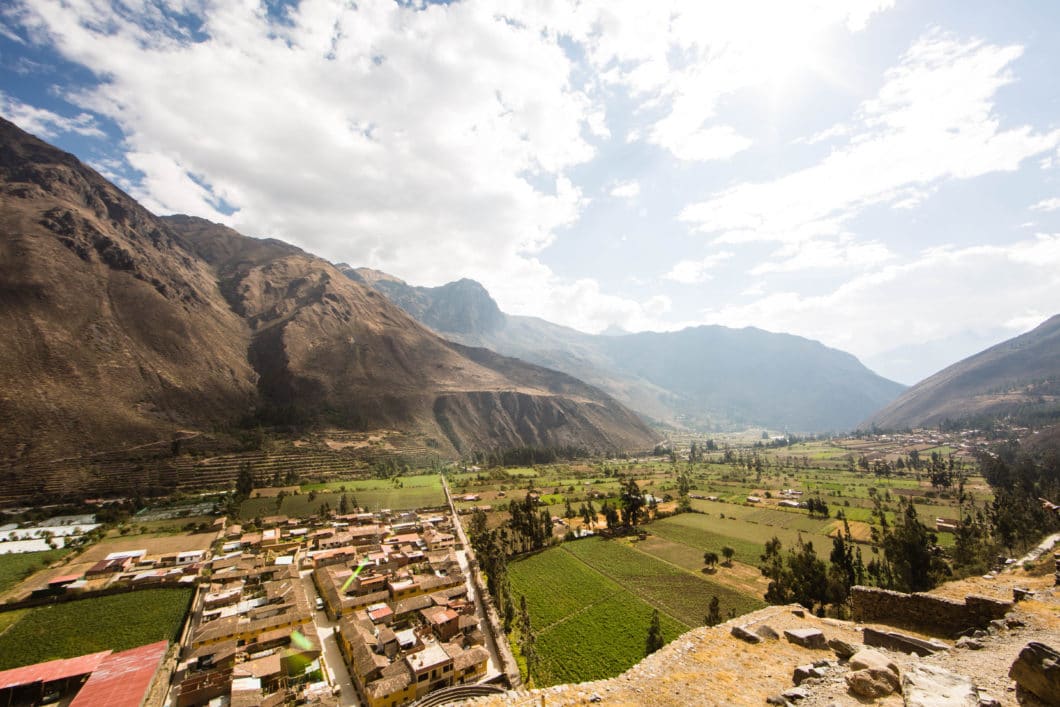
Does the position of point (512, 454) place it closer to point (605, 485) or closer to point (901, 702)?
point (605, 485)

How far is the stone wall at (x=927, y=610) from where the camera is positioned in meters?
11.9

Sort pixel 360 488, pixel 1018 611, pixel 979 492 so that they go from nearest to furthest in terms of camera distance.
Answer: pixel 1018 611, pixel 979 492, pixel 360 488

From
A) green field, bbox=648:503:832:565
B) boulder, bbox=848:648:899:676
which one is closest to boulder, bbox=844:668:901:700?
boulder, bbox=848:648:899:676

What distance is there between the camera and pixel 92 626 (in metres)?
34.8

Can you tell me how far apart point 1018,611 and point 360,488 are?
9188cm

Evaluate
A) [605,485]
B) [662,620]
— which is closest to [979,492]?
[605,485]

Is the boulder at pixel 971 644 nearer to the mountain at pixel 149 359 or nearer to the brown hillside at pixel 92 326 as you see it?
the mountain at pixel 149 359

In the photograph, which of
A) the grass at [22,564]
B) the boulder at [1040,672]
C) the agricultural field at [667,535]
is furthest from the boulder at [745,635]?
the grass at [22,564]

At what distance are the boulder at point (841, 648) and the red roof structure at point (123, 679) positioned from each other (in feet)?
120

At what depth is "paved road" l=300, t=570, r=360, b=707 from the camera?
86.9 feet

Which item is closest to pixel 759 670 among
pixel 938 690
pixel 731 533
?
pixel 938 690

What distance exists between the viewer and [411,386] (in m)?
177

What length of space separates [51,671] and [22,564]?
32493 mm

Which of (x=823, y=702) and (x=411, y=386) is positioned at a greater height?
(x=411, y=386)
